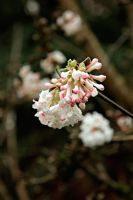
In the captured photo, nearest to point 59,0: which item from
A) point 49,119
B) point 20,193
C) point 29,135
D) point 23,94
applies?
point 23,94

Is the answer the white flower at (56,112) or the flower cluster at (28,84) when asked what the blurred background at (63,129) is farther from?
the white flower at (56,112)

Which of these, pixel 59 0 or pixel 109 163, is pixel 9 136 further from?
pixel 59 0

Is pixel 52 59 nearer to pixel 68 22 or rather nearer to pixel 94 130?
pixel 68 22

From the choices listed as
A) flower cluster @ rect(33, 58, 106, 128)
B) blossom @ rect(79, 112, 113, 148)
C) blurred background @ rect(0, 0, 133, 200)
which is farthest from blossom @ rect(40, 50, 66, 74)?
flower cluster @ rect(33, 58, 106, 128)

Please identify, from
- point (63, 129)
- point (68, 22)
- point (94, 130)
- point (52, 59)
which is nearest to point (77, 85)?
point (94, 130)

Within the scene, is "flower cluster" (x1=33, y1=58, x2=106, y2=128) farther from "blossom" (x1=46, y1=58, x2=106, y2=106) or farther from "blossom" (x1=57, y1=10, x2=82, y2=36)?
"blossom" (x1=57, y1=10, x2=82, y2=36)

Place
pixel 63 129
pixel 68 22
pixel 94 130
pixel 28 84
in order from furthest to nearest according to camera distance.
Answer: pixel 63 129, pixel 68 22, pixel 28 84, pixel 94 130
